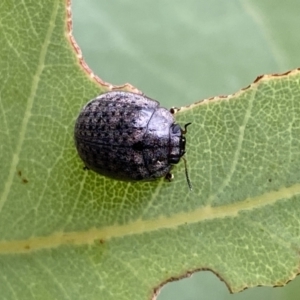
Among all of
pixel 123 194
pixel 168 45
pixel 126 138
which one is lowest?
pixel 123 194

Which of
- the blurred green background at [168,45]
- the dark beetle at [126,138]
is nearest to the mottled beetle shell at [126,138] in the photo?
the dark beetle at [126,138]

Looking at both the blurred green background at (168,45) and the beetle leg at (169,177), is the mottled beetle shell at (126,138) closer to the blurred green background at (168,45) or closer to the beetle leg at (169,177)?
the beetle leg at (169,177)

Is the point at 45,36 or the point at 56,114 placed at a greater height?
the point at 45,36

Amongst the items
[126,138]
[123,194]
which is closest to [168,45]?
[126,138]

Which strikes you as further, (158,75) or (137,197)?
(158,75)

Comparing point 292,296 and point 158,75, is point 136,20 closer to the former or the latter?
point 158,75

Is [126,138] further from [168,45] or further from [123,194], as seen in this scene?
[168,45]

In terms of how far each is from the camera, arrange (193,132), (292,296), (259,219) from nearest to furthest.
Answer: (259,219) < (193,132) < (292,296)

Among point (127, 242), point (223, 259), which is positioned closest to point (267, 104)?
point (223, 259)
